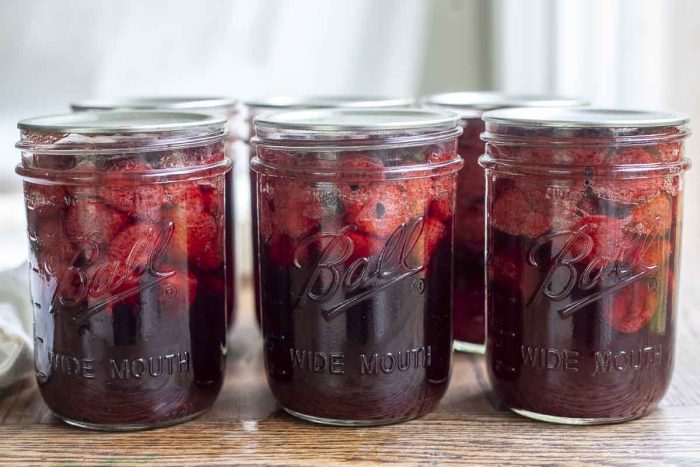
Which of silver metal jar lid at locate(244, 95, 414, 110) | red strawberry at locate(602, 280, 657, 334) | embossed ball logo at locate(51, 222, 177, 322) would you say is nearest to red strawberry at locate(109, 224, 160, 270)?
embossed ball logo at locate(51, 222, 177, 322)

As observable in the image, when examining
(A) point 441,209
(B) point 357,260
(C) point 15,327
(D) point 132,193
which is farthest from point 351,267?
(C) point 15,327

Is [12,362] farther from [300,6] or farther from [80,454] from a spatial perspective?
[300,6]

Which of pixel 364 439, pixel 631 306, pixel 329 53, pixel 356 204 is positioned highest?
pixel 329 53

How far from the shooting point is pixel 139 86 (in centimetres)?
174

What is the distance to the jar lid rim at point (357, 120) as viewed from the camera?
88 cm

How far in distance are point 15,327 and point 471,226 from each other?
1.73 feet

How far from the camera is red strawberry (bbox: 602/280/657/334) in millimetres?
911

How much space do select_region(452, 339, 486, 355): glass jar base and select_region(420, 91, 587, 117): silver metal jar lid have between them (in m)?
0.28

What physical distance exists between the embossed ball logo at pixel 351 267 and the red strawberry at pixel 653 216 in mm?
200

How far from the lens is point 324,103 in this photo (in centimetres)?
124

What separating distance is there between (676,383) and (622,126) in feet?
1.14

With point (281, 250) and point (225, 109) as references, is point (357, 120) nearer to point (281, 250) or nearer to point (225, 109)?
point (281, 250)

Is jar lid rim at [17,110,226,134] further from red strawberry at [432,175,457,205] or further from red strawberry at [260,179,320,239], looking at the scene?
red strawberry at [432,175,457,205]

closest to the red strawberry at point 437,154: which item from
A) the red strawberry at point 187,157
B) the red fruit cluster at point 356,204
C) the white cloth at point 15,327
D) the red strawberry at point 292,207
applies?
the red fruit cluster at point 356,204
